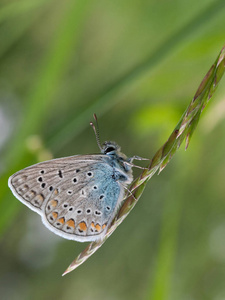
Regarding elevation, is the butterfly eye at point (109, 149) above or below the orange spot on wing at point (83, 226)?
above

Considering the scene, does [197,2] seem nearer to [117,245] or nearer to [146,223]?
[146,223]

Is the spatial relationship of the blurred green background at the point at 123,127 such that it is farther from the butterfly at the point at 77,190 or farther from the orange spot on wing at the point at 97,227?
the orange spot on wing at the point at 97,227

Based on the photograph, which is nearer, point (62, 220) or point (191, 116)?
point (191, 116)

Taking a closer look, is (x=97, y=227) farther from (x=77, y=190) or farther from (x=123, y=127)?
(x=123, y=127)

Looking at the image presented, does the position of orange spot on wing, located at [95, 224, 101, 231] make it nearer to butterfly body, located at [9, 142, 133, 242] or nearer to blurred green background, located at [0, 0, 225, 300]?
butterfly body, located at [9, 142, 133, 242]

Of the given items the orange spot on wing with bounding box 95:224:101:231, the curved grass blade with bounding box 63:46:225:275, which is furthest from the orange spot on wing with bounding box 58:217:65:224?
the curved grass blade with bounding box 63:46:225:275

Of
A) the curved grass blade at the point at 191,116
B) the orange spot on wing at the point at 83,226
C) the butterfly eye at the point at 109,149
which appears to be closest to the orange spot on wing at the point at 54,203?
the orange spot on wing at the point at 83,226

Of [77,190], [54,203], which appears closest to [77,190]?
[77,190]

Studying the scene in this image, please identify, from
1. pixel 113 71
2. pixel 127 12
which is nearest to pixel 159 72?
pixel 113 71
